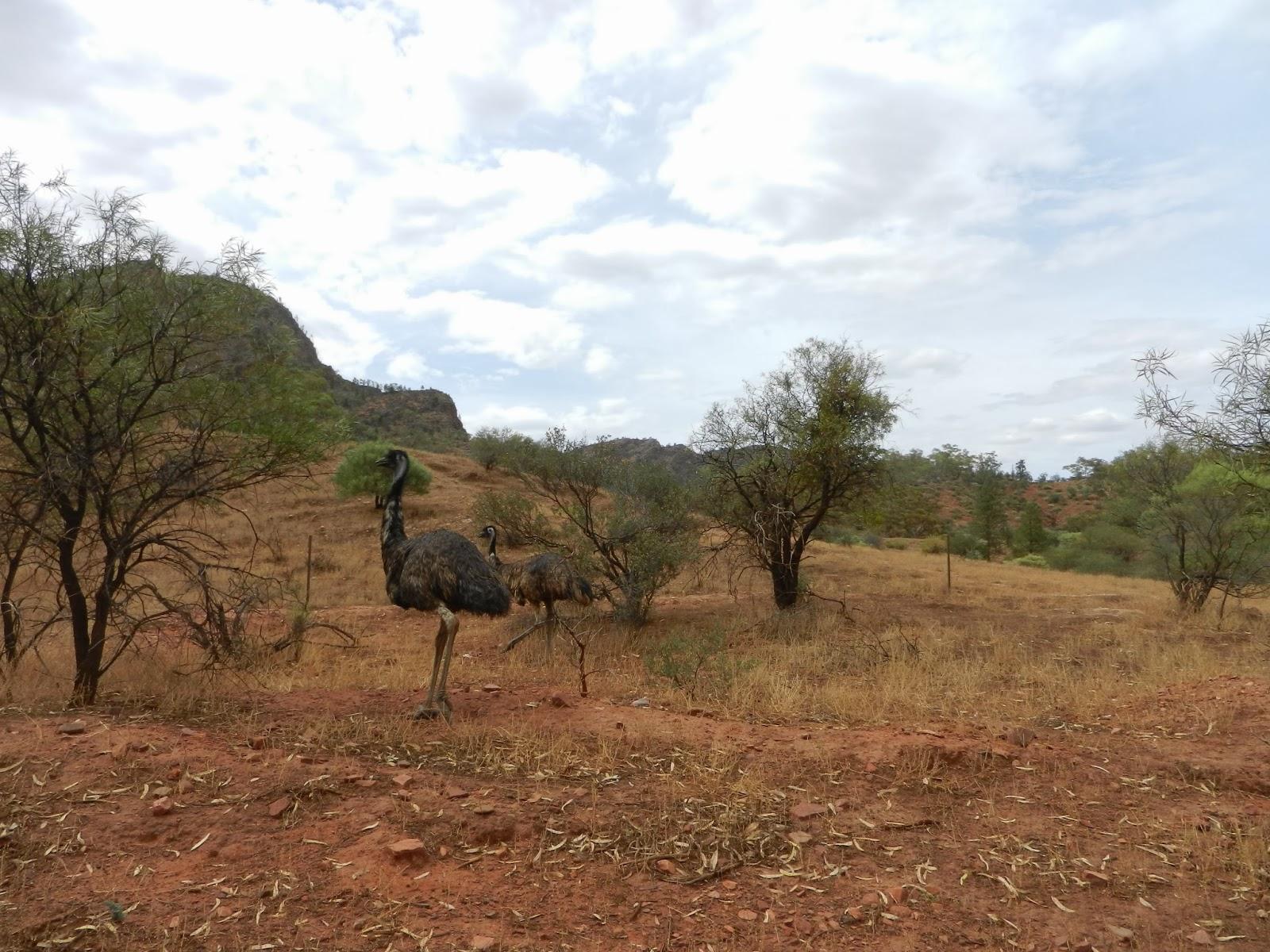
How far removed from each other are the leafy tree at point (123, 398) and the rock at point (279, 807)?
Answer: 2.35 m

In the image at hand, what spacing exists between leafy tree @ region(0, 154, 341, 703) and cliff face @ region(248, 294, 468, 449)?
123ft

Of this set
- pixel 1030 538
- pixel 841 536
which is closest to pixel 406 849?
pixel 841 536

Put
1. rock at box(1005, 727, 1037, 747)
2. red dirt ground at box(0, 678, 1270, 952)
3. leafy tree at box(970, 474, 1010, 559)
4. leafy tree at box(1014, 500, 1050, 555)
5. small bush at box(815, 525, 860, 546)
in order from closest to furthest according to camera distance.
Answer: red dirt ground at box(0, 678, 1270, 952) → rock at box(1005, 727, 1037, 747) → small bush at box(815, 525, 860, 546) → leafy tree at box(1014, 500, 1050, 555) → leafy tree at box(970, 474, 1010, 559)

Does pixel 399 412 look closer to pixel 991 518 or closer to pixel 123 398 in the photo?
pixel 991 518

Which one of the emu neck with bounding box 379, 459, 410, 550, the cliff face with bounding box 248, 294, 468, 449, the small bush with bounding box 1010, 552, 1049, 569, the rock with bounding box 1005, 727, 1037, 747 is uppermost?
the cliff face with bounding box 248, 294, 468, 449

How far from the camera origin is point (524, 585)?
445 inches

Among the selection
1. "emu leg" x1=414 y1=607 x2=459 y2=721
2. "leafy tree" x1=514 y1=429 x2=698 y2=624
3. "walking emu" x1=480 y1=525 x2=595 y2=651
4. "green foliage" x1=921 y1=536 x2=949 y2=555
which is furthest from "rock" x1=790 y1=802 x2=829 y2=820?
"green foliage" x1=921 y1=536 x2=949 y2=555

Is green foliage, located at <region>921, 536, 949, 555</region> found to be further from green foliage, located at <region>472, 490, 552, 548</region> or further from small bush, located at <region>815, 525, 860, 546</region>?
green foliage, located at <region>472, 490, 552, 548</region>

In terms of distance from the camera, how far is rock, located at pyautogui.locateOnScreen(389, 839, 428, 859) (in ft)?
13.0

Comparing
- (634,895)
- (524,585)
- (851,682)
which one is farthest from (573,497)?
(634,895)

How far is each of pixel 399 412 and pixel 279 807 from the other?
54.9 meters

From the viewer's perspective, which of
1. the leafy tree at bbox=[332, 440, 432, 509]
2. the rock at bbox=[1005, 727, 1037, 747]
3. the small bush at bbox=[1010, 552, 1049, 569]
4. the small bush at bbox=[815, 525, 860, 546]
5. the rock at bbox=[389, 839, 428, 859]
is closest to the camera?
the rock at bbox=[389, 839, 428, 859]

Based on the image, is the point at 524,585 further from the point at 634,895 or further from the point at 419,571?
the point at 634,895

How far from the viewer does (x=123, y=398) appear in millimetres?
6453
